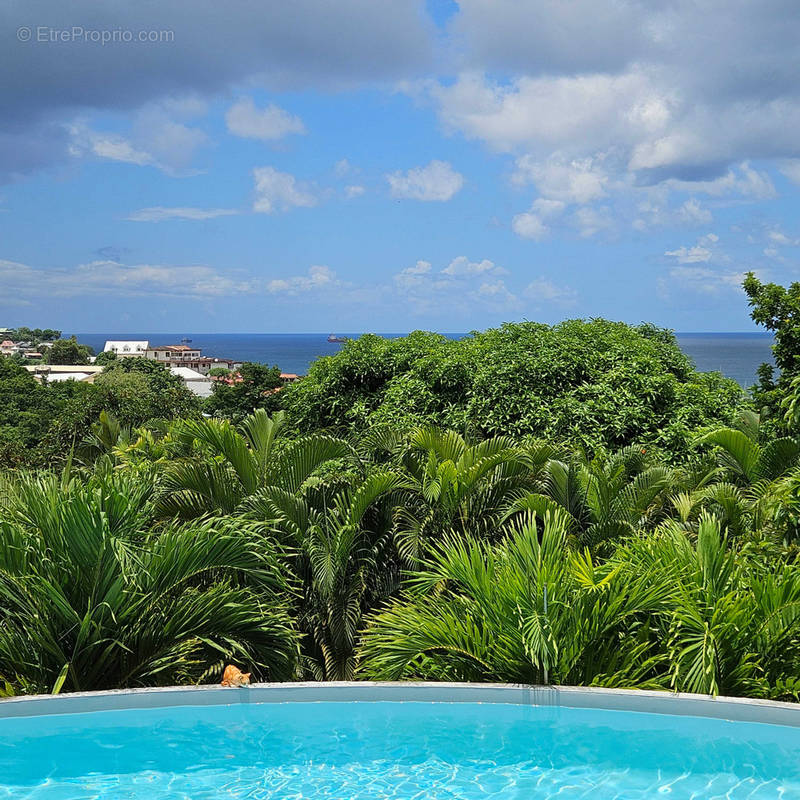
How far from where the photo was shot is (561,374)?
14109 mm

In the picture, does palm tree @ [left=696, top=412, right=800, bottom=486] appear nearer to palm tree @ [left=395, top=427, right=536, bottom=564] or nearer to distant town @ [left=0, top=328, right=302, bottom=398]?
palm tree @ [left=395, top=427, right=536, bottom=564]

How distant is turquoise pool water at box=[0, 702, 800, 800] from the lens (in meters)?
5.24

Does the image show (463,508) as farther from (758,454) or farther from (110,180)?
(110,180)

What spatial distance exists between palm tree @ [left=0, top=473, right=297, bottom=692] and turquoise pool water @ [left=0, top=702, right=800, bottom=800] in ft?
1.51

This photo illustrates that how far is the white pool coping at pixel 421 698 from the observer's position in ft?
17.6

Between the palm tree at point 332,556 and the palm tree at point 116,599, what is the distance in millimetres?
1151

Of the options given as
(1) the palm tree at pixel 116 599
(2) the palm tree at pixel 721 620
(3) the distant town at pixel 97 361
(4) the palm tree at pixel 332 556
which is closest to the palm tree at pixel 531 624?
(2) the palm tree at pixel 721 620

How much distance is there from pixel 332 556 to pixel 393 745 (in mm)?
2224

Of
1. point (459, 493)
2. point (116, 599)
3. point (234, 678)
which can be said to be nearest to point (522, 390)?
point (459, 493)

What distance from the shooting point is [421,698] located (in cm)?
573

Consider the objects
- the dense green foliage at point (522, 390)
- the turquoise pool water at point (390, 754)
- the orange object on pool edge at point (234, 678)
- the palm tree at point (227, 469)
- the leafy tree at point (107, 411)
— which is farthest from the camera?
the leafy tree at point (107, 411)

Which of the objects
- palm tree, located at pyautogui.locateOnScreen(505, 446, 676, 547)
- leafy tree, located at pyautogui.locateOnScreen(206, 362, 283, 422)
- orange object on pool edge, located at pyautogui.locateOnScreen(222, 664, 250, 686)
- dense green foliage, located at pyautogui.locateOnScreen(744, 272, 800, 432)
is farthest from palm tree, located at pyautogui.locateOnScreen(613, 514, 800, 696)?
leafy tree, located at pyautogui.locateOnScreen(206, 362, 283, 422)

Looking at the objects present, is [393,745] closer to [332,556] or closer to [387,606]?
[387,606]

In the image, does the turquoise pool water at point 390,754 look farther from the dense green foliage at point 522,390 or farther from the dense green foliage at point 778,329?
the dense green foliage at point 522,390
